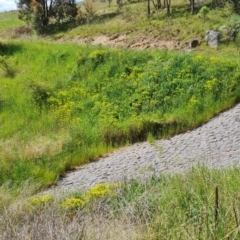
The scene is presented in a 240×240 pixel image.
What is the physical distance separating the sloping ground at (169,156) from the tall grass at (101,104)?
61 centimetres

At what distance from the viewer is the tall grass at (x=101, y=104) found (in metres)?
11.3

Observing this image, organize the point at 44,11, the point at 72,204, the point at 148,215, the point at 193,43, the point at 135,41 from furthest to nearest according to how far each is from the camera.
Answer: the point at 44,11 → the point at 135,41 → the point at 193,43 → the point at 72,204 → the point at 148,215

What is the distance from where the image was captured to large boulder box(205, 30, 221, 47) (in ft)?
65.2

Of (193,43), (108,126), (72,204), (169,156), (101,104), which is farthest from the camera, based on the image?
(193,43)

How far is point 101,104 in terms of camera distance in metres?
14.1

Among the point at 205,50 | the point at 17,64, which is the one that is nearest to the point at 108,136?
the point at 205,50

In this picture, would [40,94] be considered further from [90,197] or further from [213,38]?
[90,197]

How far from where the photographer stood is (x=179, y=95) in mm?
13531

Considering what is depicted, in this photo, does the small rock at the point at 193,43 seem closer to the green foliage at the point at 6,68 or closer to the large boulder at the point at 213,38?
the large boulder at the point at 213,38

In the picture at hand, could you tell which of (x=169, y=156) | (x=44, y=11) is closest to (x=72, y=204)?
(x=169, y=156)

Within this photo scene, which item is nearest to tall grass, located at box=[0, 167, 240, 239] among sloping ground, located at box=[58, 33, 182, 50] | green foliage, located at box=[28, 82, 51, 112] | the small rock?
green foliage, located at box=[28, 82, 51, 112]

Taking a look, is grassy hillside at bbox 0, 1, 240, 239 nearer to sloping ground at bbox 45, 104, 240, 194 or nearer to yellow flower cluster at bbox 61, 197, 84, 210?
yellow flower cluster at bbox 61, 197, 84, 210

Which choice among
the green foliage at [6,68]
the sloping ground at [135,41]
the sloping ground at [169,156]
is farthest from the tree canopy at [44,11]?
the sloping ground at [169,156]

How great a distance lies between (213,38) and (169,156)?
11629 mm
